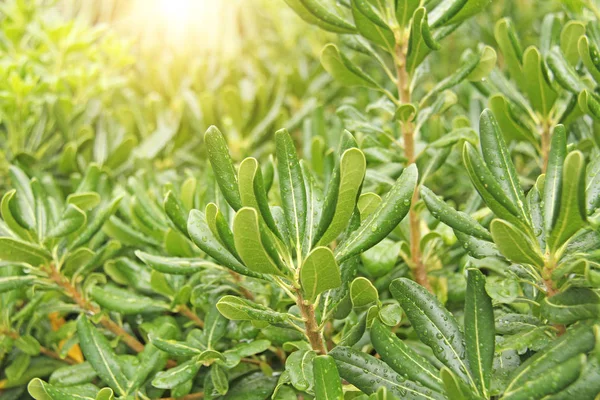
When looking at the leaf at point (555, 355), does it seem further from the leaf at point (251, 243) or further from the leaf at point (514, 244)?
the leaf at point (251, 243)

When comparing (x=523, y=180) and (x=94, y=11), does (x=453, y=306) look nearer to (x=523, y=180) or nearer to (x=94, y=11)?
(x=523, y=180)

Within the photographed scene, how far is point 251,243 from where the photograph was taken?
0.65 m

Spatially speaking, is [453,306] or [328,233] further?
[453,306]

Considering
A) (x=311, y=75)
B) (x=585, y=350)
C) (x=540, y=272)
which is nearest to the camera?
(x=585, y=350)

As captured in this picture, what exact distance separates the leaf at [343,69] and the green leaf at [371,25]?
2.3 inches

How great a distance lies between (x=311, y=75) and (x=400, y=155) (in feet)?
3.29

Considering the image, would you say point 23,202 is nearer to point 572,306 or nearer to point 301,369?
point 301,369

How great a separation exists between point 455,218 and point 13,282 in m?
0.73

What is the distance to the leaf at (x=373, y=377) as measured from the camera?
73 centimetres

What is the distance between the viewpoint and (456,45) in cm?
203

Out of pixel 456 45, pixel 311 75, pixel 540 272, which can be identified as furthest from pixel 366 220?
pixel 456 45

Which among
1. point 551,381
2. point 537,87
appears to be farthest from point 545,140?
point 551,381

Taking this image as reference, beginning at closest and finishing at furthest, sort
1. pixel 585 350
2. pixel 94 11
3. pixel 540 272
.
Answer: pixel 585 350, pixel 540 272, pixel 94 11

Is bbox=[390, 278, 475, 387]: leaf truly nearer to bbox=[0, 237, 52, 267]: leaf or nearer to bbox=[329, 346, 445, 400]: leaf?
bbox=[329, 346, 445, 400]: leaf
